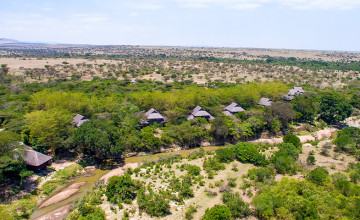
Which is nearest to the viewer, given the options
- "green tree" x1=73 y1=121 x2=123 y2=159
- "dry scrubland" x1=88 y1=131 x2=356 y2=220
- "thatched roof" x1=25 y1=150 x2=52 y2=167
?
"dry scrubland" x1=88 y1=131 x2=356 y2=220

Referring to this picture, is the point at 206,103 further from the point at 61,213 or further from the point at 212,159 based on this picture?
the point at 61,213

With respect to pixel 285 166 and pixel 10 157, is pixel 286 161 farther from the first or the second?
pixel 10 157

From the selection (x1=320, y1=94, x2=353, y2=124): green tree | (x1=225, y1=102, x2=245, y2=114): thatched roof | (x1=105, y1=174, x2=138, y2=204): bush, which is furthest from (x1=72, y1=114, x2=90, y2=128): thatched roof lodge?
(x1=320, y1=94, x2=353, y2=124): green tree

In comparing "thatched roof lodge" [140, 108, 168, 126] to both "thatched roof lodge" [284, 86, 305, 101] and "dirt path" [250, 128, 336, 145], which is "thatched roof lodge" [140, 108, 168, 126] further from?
"thatched roof lodge" [284, 86, 305, 101]

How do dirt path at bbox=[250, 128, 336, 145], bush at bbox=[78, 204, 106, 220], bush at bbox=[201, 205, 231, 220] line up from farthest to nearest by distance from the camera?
dirt path at bbox=[250, 128, 336, 145] < bush at bbox=[78, 204, 106, 220] < bush at bbox=[201, 205, 231, 220]

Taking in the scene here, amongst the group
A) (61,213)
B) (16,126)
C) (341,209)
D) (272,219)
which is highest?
(16,126)

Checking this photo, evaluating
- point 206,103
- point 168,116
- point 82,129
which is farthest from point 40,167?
point 206,103

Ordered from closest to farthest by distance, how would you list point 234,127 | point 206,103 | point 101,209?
point 101,209 < point 234,127 < point 206,103
